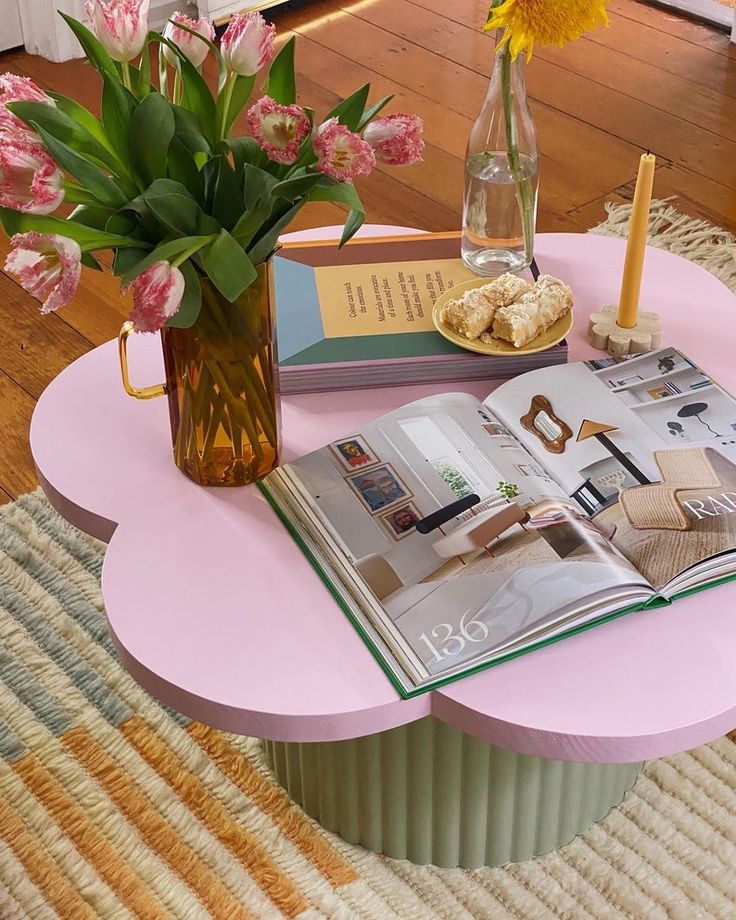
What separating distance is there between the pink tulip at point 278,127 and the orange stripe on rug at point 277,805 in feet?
2.21

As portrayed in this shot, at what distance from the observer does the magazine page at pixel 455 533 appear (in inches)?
35.7

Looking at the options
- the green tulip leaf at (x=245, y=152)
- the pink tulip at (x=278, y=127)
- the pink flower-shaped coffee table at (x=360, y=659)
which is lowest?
the pink flower-shaped coffee table at (x=360, y=659)

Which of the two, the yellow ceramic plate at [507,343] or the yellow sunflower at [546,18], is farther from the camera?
the yellow ceramic plate at [507,343]

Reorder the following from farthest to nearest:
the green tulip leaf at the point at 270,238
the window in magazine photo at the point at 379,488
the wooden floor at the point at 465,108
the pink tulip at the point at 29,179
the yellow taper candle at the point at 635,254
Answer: the wooden floor at the point at 465,108
the yellow taper candle at the point at 635,254
the window in magazine photo at the point at 379,488
the green tulip leaf at the point at 270,238
the pink tulip at the point at 29,179

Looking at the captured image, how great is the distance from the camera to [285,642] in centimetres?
92

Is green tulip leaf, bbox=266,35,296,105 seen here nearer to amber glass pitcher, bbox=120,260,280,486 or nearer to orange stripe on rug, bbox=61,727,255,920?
amber glass pitcher, bbox=120,260,280,486

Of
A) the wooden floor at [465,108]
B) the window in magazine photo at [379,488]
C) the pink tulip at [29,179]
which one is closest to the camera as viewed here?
the pink tulip at [29,179]

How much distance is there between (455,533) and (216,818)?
45 cm

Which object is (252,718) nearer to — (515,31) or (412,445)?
(412,445)

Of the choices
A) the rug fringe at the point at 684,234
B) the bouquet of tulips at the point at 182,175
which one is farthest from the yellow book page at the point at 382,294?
the rug fringe at the point at 684,234

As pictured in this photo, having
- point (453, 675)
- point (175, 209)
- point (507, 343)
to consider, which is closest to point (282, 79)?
point (175, 209)

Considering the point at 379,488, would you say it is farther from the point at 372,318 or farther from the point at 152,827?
the point at 152,827

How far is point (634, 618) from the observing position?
36.5 inches

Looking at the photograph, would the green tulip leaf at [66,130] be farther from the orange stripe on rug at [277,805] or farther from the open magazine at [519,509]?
the orange stripe on rug at [277,805]
